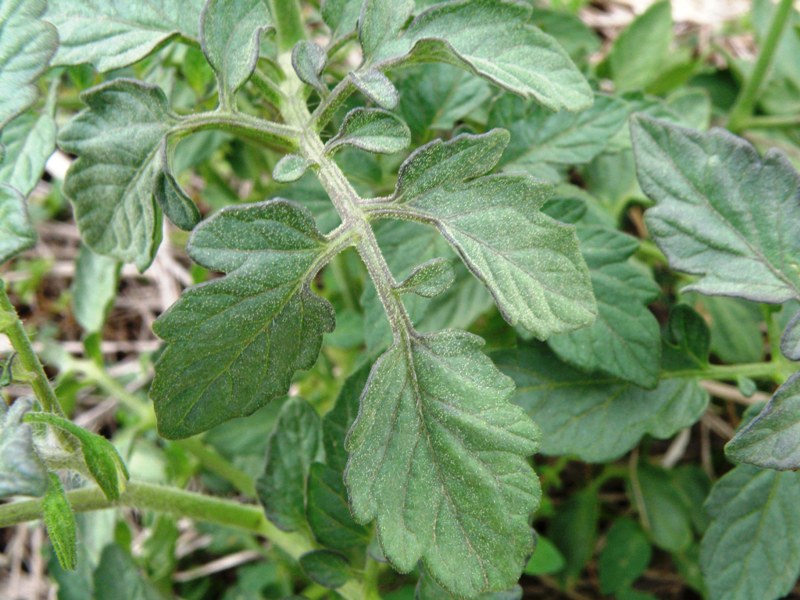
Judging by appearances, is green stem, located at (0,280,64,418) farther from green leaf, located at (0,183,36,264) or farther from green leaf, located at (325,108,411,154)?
green leaf, located at (325,108,411,154)

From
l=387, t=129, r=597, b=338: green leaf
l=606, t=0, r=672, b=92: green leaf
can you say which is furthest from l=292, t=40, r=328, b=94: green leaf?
l=606, t=0, r=672, b=92: green leaf

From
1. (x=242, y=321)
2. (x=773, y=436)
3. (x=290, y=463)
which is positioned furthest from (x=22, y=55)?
(x=773, y=436)

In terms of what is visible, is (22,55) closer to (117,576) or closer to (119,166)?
(119,166)

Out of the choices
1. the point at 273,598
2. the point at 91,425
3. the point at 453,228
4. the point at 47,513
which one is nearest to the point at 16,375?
the point at 47,513

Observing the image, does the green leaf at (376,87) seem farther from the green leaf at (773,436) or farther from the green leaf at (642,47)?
the green leaf at (642,47)

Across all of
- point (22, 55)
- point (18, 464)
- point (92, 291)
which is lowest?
point (92, 291)
